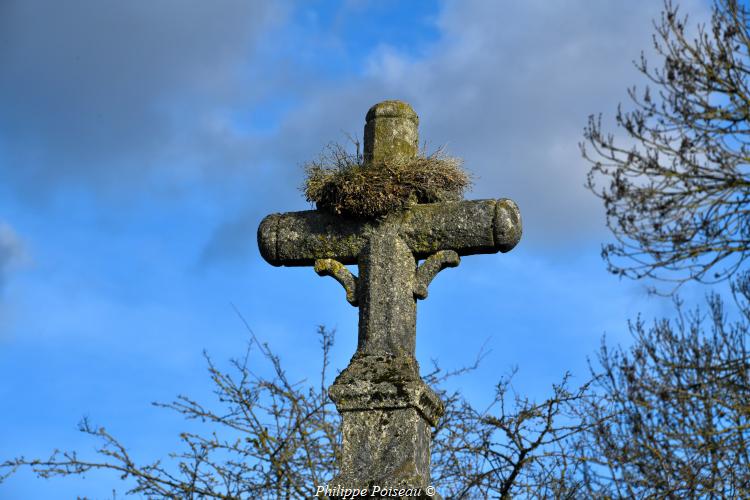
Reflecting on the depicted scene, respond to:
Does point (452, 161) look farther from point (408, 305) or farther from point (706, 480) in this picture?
point (706, 480)

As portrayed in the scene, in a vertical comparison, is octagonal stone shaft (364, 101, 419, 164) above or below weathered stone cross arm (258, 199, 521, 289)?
above

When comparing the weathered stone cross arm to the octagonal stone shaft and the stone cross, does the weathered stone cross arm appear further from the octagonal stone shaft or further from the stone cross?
the octagonal stone shaft

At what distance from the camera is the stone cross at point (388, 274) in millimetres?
5828

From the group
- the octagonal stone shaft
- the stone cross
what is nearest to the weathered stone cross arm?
the stone cross

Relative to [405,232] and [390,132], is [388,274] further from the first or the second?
[390,132]

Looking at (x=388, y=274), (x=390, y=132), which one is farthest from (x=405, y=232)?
(x=390, y=132)

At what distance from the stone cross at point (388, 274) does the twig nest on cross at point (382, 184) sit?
0.31ft

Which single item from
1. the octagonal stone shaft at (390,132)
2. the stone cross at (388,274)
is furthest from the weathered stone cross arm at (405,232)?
the octagonal stone shaft at (390,132)

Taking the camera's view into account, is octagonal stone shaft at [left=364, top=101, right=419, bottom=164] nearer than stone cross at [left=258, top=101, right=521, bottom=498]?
No

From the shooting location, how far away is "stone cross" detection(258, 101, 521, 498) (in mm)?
5828

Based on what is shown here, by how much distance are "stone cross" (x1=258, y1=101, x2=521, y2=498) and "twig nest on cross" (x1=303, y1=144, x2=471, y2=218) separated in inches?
3.7

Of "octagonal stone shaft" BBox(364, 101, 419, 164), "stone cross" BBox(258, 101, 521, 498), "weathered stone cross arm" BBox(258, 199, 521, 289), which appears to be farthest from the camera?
"octagonal stone shaft" BBox(364, 101, 419, 164)

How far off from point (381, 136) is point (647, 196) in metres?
2.02

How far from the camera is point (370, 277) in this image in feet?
20.9
